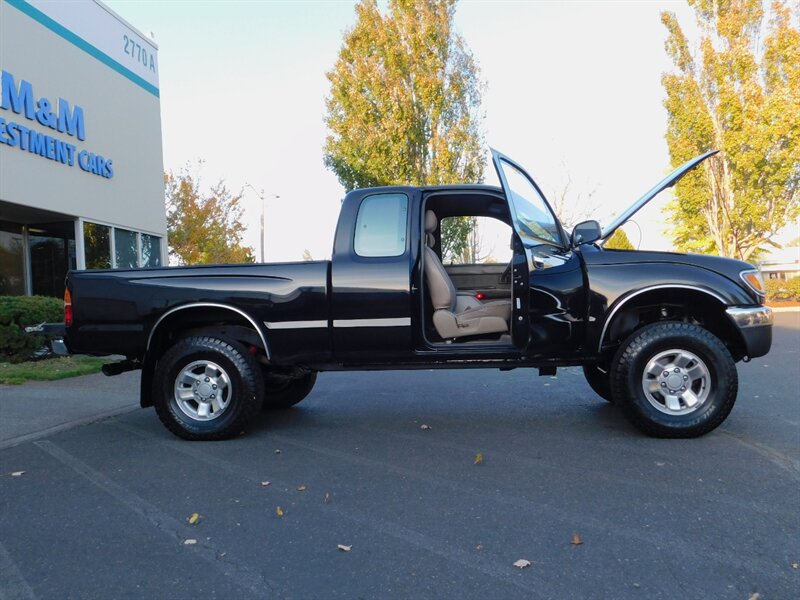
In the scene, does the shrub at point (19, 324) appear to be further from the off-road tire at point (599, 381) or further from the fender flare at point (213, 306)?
the off-road tire at point (599, 381)

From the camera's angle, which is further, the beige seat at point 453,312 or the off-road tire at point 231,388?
the beige seat at point 453,312

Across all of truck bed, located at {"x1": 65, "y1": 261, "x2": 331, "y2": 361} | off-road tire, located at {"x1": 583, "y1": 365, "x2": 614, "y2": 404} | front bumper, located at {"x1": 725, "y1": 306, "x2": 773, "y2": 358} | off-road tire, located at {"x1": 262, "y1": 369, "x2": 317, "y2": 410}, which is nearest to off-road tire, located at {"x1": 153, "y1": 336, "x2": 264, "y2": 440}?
truck bed, located at {"x1": 65, "y1": 261, "x2": 331, "y2": 361}

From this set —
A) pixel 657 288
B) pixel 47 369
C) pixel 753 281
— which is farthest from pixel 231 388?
pixel 47 369

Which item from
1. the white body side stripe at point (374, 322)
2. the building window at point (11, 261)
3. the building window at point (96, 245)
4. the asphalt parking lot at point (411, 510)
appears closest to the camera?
the asphalt parking lot at point (411, 510)

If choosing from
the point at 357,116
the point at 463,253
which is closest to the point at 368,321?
the point at 463,253

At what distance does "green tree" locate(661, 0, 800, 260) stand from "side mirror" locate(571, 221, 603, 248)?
70.8 feet

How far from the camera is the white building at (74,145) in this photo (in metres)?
12.5

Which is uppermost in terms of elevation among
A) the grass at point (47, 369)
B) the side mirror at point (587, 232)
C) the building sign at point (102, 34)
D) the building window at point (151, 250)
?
the building sign at point (102, 34)

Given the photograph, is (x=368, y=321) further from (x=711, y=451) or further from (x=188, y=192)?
(x=188, y=192)

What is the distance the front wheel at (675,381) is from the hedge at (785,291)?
93.0 feet

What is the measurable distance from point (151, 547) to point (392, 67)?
2165 centimetres

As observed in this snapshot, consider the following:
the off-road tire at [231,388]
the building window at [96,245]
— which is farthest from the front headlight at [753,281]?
the building window at [96,245]

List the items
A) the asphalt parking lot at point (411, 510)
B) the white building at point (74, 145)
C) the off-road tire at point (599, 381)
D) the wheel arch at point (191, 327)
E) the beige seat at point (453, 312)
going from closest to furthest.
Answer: the asphalt parking lot at point (411, 510), the wheel arch at point (191, 327), the beige seat at point (453, 312), the off-road tire at point (599, 381), the white building at point (74, 145)

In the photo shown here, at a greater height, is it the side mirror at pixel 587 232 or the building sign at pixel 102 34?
the building sign at pixel 102 34
